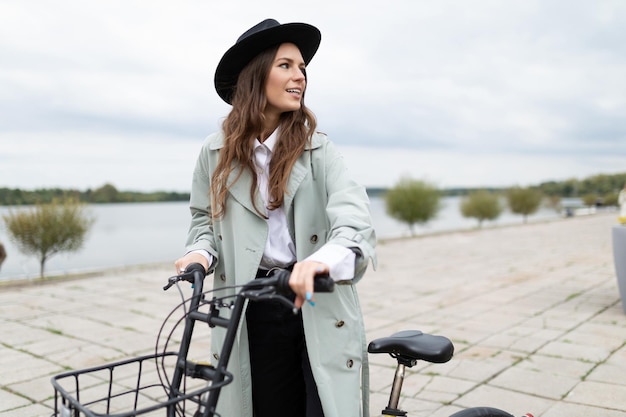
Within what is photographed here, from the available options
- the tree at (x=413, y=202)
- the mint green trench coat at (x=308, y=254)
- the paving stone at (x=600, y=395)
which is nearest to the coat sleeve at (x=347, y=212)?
the mint green trench coat at (x=308, y=254)

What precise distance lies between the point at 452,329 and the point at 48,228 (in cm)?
678

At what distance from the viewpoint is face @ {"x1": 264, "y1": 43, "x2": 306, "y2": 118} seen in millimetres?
1974

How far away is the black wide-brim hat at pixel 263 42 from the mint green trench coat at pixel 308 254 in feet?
1.07

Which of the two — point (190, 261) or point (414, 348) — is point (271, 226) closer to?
point (190, 261)

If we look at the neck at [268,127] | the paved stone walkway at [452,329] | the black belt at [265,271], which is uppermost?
the neck at [268,127]

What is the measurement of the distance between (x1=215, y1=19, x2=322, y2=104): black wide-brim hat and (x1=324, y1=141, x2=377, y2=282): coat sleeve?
36 cm

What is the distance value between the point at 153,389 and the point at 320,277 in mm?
2796

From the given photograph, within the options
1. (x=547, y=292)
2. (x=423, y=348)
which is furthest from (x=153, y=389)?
(x=547, y=292)

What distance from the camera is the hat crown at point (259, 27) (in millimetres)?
1943

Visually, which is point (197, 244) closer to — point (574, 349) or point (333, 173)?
point (333, 173)

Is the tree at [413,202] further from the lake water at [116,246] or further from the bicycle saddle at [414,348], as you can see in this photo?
the bicycle saddle at [414,348]

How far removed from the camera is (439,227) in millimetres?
22750

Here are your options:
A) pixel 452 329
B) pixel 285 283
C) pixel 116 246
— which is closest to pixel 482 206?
pixel 116 246

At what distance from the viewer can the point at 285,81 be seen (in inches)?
77.7
